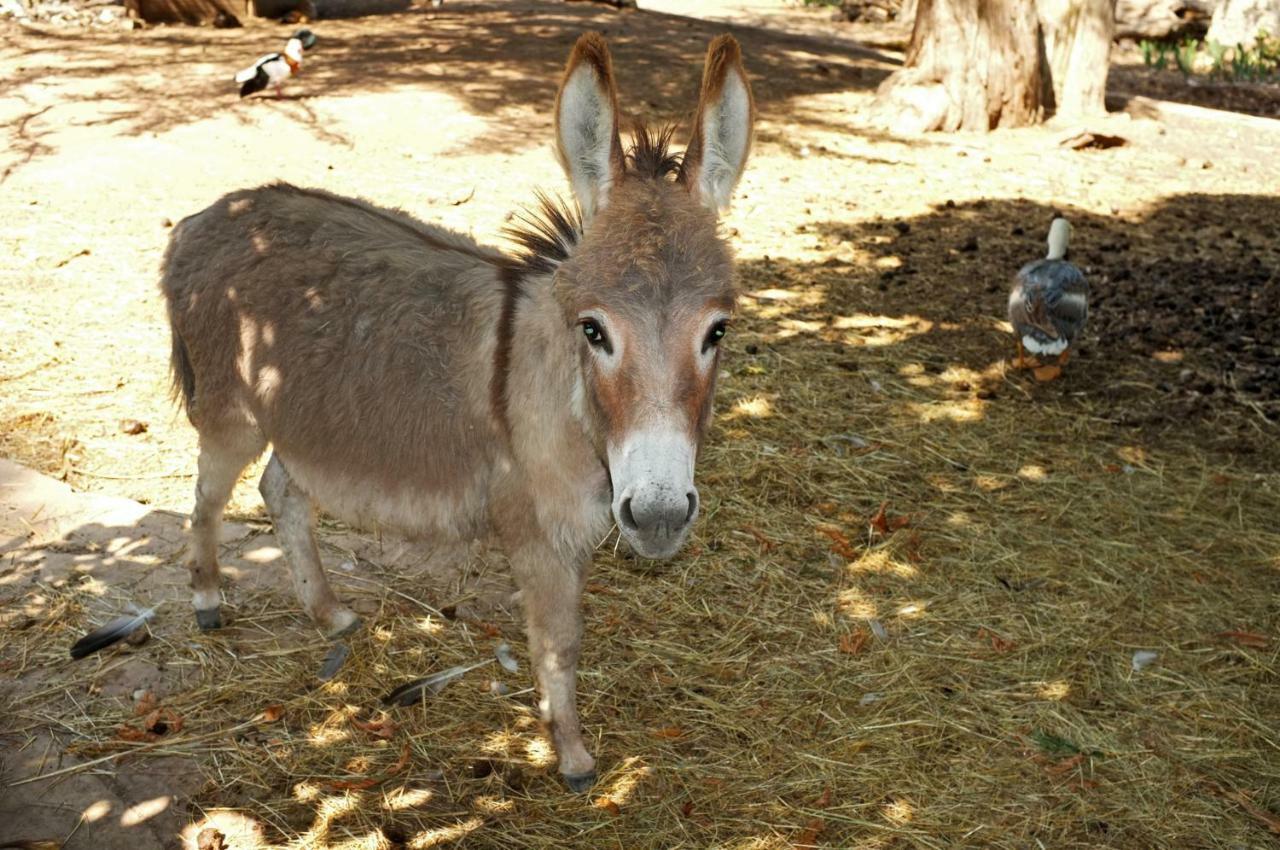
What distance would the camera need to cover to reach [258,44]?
42.8 ft

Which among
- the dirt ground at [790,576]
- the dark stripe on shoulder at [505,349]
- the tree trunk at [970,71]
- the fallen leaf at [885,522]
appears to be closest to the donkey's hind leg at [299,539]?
the dirt ground at [790,576]

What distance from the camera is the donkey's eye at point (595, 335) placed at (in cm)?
275

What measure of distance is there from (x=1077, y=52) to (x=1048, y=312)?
6.89 meters

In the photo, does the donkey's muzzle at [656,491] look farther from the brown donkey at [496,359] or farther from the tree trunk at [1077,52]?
the tree trunk at [1077,52]

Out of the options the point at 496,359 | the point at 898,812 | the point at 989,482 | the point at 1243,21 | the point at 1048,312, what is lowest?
the point at 898,812

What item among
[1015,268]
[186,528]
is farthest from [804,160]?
[186,528]

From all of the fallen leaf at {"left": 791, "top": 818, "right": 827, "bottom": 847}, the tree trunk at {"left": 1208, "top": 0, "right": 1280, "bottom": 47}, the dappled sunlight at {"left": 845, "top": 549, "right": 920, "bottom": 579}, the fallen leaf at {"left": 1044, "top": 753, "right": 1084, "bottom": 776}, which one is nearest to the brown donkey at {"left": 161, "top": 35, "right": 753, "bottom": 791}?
the fallen leaf at {"left": 791, "top": 818, "right": 827, "bottom": 847}

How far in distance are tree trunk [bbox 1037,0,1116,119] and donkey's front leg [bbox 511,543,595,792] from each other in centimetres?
1066

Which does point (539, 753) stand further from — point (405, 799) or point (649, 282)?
point (649, 282)

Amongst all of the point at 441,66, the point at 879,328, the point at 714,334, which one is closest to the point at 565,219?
the point at 714,334

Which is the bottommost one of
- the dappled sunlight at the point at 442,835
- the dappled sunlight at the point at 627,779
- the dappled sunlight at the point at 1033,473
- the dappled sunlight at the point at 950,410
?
the dappled sunlight at the point at 627,779

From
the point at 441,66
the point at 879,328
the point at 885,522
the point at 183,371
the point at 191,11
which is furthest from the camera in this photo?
the point at 191,11

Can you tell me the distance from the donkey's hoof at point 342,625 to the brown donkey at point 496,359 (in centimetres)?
1

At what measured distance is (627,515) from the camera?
8.51 feet
